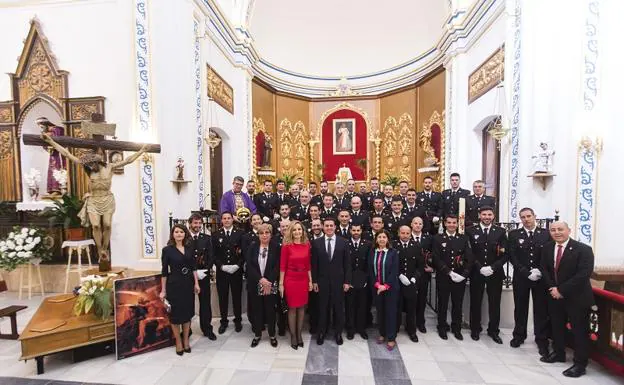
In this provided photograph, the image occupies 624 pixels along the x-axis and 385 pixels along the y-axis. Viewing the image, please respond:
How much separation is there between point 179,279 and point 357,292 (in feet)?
7.39

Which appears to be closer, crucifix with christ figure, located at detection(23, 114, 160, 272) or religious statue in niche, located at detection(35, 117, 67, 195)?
crucifix with christ figure, located at detection(23, 114, 160, 272)

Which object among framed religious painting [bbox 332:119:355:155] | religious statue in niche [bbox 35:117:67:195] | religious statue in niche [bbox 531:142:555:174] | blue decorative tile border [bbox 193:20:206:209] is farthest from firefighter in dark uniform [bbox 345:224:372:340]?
framed religious painting [bbox 332:119:355:155]

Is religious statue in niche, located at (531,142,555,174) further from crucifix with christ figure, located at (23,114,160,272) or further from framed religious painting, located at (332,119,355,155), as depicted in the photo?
framed religious painting, located at (332,119,355,155)

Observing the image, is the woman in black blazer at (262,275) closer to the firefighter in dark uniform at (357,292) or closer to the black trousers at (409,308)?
the firefighter in dark uniform at (357,292)

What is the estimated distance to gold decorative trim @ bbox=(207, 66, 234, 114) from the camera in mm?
7879

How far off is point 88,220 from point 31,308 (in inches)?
88.2

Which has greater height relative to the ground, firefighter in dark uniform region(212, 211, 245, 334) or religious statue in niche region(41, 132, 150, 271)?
religious statue in niche region(41, 132, 150, 271)

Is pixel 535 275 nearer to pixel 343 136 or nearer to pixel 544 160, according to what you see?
pixel 544 160

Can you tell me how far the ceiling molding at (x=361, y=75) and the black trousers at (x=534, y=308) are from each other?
5.45 metres

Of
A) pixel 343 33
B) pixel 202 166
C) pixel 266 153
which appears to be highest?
pixel 343 33

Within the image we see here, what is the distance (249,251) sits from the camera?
13.0 ft

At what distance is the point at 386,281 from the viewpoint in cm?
388

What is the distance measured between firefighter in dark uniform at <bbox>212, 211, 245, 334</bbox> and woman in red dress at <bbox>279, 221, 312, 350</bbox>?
2.76 feet

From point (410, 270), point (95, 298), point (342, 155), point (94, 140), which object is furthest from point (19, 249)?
point (342, 155)
